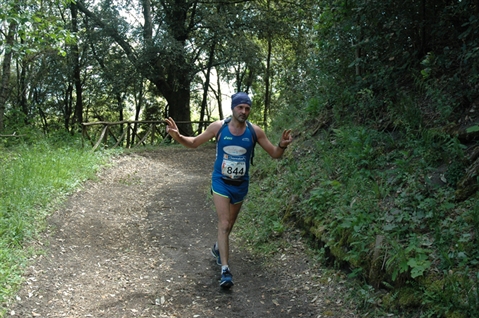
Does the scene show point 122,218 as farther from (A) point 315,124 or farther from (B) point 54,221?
(A) point 315,124

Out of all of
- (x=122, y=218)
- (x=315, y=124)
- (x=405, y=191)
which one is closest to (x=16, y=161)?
(x=122, y=218)

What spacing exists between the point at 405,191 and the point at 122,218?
4835 millimetres

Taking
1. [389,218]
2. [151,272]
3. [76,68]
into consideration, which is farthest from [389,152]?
[76,68]

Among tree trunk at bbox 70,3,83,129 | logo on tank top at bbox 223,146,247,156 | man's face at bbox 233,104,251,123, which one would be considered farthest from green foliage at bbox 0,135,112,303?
tree trunk at bbox 70,3,83,129

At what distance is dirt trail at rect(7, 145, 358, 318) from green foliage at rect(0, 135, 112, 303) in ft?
0.59

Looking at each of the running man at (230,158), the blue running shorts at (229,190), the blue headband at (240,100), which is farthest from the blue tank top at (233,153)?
the blue headband at (240,100)

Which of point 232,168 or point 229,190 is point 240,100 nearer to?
point 232,168

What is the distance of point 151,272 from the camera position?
5117mm

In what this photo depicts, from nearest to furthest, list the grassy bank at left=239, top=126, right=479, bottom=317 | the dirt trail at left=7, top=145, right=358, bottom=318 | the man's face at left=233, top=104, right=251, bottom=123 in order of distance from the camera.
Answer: the grassy bank at left=239, top=126, right=479, bottom=317
the dirt trail at left=7, top=145, right=358, bottom=318
the man's face at left=233, top=104, right=251, bottom=123

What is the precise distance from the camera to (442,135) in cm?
442

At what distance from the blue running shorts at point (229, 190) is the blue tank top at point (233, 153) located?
10 centimetres

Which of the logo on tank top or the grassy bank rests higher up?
the logo on tank top

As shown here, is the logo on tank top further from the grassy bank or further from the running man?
the grassy bank

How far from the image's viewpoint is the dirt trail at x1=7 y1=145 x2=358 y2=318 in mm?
4086
